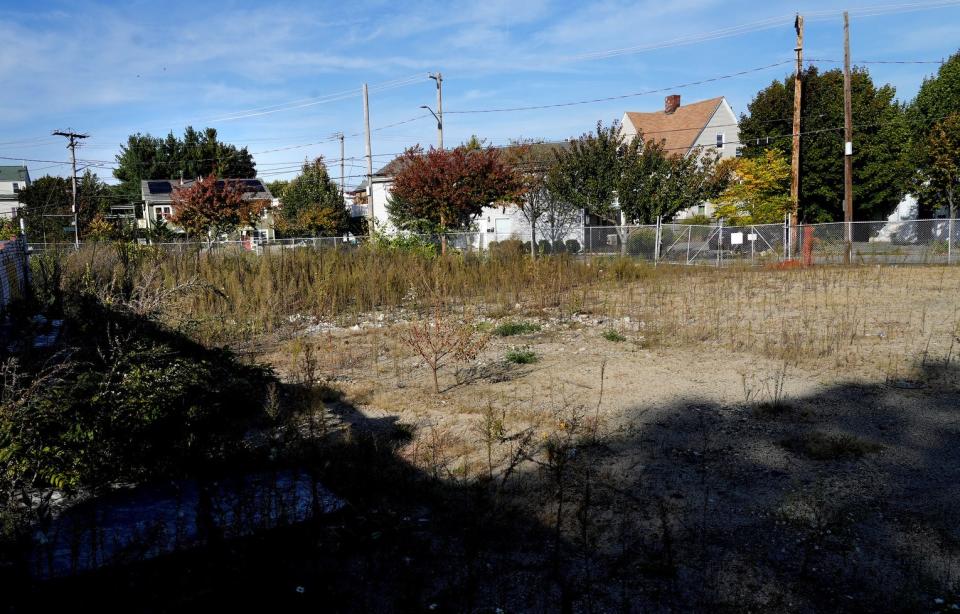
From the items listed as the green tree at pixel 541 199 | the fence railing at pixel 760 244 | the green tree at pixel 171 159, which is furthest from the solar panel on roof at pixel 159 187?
the fence railing at pixel 760 244

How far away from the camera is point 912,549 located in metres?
3.22

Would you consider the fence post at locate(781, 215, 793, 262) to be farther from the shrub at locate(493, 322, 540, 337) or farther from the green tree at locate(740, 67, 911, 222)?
the shrub at locate(493, 322, 540, 337)

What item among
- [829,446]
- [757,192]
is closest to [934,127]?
[757,192]

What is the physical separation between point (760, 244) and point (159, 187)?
4883 cm

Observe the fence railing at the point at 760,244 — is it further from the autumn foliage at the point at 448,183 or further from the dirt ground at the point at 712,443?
the dirt ground at the point at 712,443

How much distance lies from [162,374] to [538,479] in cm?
264

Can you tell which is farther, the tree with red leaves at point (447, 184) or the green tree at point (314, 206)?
the green tree at point (314, 206)

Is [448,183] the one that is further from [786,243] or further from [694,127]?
[694,127]

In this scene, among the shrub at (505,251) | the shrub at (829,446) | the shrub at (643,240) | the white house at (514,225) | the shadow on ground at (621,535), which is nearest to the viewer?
the shadow on ground at (621,535)

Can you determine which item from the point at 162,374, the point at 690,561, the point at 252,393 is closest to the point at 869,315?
the point at 690,561

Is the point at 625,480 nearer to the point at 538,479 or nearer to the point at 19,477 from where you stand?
the point at 538,479

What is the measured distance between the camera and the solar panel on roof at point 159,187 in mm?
53219

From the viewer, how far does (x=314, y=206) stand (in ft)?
125

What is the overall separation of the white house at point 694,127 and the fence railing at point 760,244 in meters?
15.9
